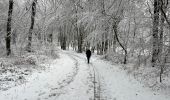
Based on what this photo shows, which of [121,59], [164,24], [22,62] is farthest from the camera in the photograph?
[121,59]

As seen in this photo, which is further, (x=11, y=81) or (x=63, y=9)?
(x=11, y=81)

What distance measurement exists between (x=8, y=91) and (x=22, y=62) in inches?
322

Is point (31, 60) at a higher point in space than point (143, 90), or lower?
higher

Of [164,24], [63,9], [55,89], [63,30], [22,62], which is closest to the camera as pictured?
[63,9]

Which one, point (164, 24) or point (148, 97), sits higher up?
point (164, 24)

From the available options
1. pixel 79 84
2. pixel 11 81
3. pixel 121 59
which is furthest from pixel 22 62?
pixel 121 59

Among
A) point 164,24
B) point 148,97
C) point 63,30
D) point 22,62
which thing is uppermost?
point 63,30

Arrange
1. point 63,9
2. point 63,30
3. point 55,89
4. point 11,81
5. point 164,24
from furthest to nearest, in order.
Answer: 1. point 63,30
2. point 11,81
3. point 55,89
4. point 164,24
5. point 63,9

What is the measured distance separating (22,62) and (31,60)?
0.94 meters

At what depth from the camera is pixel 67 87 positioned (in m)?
11.4

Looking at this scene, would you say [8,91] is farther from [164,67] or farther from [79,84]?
[164,67]

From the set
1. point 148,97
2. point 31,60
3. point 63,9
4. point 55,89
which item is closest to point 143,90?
point 148,97

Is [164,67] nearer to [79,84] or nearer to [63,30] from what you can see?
[79,84]

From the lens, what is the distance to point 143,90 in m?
11.4
